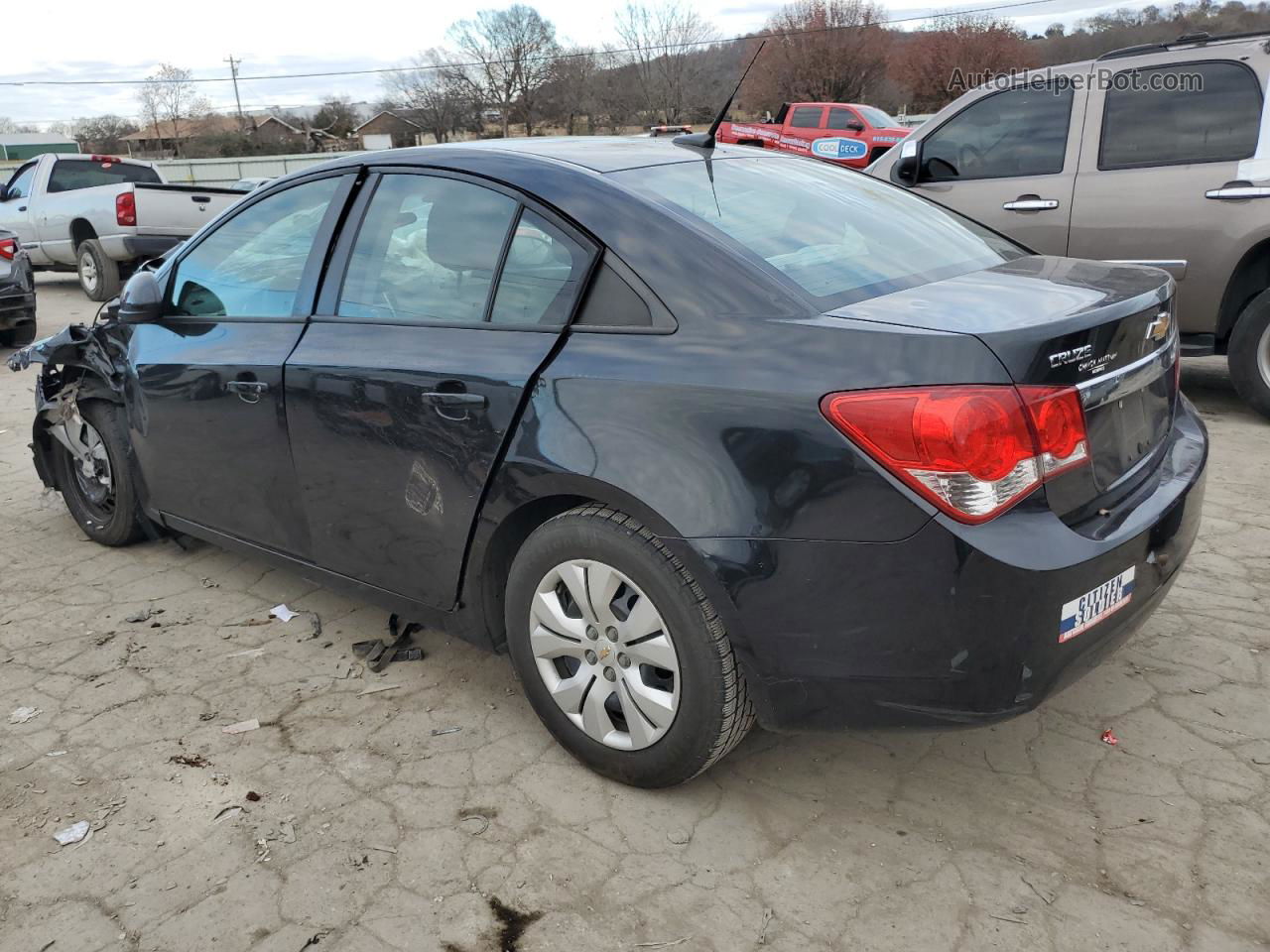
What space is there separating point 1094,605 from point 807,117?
983 inches

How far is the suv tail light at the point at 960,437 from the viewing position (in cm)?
204

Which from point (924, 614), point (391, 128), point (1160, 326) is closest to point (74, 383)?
point (924, 614)

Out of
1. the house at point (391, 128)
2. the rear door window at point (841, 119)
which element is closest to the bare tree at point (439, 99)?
the house at point (391, 128)

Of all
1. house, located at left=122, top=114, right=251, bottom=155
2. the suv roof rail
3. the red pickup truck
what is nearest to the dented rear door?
the suv roof rail

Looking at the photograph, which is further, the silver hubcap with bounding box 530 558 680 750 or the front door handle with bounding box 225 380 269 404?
the front door handle with bounding box 225 380 269 404

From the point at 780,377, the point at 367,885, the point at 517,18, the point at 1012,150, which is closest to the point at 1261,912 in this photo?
the point at 780,377

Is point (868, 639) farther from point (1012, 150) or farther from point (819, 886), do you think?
point (1012, 150)

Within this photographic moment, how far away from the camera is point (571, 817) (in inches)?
103

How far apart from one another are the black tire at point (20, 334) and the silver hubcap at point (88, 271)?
3.24m

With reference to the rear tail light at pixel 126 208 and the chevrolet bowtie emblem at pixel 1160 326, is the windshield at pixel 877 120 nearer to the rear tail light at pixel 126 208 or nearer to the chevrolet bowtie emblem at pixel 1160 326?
the rear tail light at pixel 126 208

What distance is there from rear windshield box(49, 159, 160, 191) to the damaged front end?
10.8 metres

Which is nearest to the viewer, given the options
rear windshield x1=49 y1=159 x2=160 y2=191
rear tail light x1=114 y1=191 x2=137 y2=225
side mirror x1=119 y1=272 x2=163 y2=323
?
side mirror x1=119 y1=272 x2=163 y2=323

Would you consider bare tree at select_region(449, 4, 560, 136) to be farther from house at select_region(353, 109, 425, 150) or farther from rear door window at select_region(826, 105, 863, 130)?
rear door window at select_region(826, 105, 863, 130)

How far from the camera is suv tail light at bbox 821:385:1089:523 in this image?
2.04 meters
